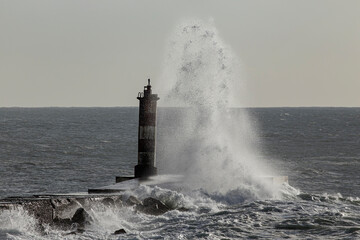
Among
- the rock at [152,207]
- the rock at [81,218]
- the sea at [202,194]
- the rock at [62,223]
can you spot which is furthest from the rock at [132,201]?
the rock at [62,223]

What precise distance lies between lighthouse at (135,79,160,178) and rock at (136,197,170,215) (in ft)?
18.7

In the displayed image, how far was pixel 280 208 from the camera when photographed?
25.4 m

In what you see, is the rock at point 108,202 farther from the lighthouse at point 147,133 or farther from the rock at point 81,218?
the lighthouse at point 147,133

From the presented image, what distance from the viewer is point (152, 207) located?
80.1 ft

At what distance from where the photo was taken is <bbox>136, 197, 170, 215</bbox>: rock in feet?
79.4

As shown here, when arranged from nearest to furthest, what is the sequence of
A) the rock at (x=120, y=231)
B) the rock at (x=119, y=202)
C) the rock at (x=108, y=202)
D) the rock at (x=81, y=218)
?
1. the rock at (x=120, y=231)
2. the rock at (x=81, y=218)
3. the rock at (x=108, y=202)
4. the rock at (x=119, y=202)

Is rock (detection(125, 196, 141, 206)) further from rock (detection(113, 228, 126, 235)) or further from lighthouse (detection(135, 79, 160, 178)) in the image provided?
lighthouse (detection(135, 79, 160, 178))

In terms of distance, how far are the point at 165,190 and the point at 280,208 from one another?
3567 millimetres

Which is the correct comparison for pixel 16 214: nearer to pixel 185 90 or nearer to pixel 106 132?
pixel 185 90

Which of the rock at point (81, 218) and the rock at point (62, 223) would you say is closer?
the rock at point (62, 223)

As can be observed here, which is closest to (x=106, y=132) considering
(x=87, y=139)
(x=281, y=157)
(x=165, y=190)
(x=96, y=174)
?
(x=87, y=139)

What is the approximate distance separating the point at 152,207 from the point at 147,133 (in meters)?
6.25

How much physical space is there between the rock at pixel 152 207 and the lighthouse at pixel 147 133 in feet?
18.7

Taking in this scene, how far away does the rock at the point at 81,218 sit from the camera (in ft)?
70.2
